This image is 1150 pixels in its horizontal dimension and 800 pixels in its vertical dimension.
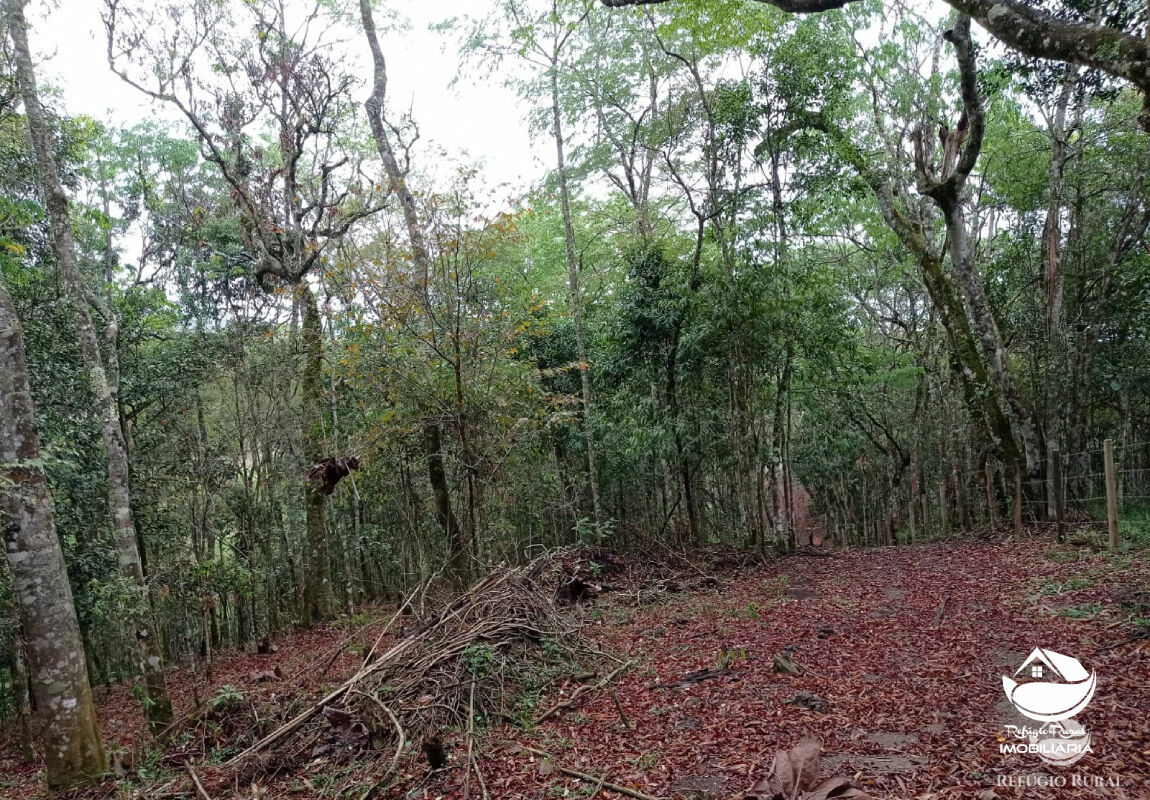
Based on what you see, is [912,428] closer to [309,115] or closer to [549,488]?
[549,488]

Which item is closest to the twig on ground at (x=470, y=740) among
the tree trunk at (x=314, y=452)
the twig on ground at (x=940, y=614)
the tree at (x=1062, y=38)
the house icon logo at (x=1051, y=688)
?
the house icon logo at (x=1051, y=688)

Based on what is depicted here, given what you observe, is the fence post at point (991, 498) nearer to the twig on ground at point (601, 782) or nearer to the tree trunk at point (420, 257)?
the tree trunk at point (420, 257)

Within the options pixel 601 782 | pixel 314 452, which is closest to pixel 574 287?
pixel 314 452

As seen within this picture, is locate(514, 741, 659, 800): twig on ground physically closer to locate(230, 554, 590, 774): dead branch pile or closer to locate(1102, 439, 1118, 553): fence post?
locate(230, 554, 590, 774): dead branch pile

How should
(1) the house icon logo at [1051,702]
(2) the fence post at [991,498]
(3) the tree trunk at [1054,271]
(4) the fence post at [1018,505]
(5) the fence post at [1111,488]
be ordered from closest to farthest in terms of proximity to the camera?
(1) the house icon logo at [1051,702] → (5) the fence post at [1111,488] → (3) the tree trunk at [1054,271] → (4) the fence post at [1018,505] → (2) the fence post at [991,498]

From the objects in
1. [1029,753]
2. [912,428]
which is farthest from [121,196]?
[912,428]

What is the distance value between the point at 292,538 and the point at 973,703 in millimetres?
12950

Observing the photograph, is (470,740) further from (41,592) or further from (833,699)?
(41,592)

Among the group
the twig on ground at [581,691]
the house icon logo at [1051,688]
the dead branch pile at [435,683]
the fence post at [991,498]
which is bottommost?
the fence post at [991,498]

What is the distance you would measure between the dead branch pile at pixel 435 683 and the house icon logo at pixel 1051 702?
3238 millimetres

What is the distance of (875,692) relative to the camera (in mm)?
4113

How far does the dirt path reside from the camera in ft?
9.78

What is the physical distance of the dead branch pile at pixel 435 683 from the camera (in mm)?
4281

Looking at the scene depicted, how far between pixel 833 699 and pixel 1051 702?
120 centimetres
